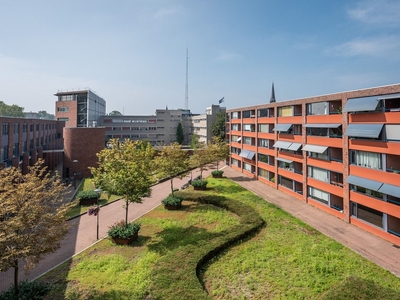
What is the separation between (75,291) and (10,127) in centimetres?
3139

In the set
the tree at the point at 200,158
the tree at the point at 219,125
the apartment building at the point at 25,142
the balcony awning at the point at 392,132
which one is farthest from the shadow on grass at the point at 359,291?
the tree at the point at 219,125

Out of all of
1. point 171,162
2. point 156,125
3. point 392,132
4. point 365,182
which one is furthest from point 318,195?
point 156,125

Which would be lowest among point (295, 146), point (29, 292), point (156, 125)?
point (29, 292)

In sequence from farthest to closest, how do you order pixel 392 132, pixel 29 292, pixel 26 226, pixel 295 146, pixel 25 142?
pixel 25 142, pixel 295 146, pixel 392 132, pixel 29 292, pixel 26 226

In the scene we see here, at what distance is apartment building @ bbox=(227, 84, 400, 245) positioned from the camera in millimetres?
21469

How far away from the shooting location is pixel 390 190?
67.8 feet

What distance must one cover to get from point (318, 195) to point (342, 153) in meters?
6.33

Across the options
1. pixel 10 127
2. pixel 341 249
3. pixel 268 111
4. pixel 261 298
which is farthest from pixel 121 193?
pixel 268 111

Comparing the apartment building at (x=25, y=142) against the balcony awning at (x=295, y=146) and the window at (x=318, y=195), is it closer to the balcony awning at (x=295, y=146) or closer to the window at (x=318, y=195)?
the balcony awning at (x=295, y=146)

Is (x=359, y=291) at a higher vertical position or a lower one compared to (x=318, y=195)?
lower

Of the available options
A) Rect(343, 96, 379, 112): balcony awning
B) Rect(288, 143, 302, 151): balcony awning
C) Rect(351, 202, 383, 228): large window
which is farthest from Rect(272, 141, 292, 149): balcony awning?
Rect(351, 202, 383, 228): large window

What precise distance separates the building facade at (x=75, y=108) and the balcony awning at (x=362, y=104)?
6928 centimetres

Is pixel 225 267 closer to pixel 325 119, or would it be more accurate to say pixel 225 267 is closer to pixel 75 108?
pixel 325 119

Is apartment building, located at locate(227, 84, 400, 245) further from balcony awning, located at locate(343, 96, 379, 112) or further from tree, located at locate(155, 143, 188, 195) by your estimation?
tree, located at locate(155, 143, 188, 195)
